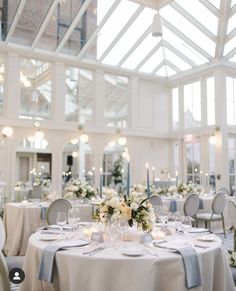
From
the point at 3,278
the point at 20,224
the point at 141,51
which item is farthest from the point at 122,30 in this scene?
the point at 3,278

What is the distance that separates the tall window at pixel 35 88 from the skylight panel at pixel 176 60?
3.87 m

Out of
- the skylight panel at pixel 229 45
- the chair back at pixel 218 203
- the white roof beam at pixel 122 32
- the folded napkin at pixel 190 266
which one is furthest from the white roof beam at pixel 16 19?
the folded napkin at pixel 190 266

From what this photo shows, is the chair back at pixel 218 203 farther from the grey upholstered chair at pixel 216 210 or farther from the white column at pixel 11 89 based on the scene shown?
the white column at pixel 11 89

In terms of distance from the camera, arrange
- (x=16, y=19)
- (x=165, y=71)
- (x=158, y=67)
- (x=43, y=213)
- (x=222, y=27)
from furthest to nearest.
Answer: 1. (x=165, y=71)
2. (x=158, y=67)
3. (x=222, y=27)
4. (x=16, y=19)
5. (x=43, y=213)

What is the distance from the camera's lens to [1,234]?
9.17 ft

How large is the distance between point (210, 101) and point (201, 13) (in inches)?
111

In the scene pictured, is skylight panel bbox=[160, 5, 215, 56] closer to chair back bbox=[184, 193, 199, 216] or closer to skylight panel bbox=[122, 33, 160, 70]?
skylight panel bbox=[122, 33, 160, 70]

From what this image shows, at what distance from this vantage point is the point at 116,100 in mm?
11430

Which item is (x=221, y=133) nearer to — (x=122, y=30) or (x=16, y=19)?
(x=122, y=30)

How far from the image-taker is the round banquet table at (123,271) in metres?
2.30

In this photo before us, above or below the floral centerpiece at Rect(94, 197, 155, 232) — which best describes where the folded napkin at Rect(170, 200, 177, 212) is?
below

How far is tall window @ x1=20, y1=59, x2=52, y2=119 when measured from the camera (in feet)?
32.0

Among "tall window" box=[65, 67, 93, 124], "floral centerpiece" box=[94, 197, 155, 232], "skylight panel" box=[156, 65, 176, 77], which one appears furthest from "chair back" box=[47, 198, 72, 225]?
"skylight panel" box=[156, 65, 176, 77]

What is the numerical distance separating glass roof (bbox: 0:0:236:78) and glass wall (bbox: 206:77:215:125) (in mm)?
678
